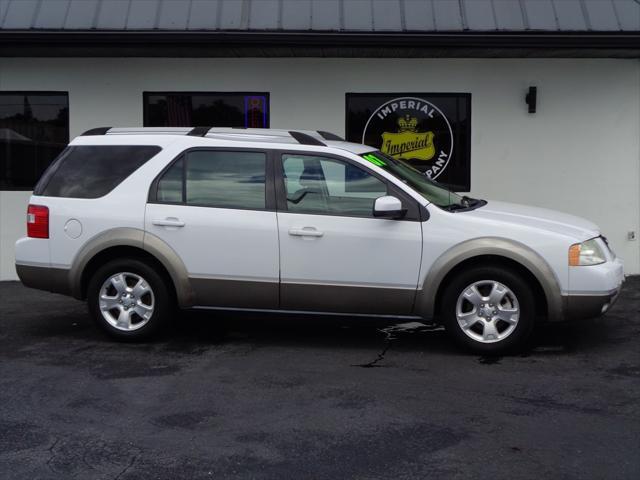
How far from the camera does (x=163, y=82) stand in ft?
36.9

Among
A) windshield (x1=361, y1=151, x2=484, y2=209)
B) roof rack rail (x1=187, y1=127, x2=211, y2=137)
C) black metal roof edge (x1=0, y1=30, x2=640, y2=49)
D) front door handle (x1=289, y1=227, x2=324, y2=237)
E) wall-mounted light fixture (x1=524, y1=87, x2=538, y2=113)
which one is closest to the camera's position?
front door handle (x1=289, y1=227, x2=324, y2=237)

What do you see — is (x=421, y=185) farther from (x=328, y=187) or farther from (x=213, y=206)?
(x=213, y=206)

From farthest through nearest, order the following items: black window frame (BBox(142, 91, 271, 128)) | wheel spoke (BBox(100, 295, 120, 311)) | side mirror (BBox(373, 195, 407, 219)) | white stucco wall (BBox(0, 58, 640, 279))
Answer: black window frame (BBox(142, 91, 271, 128))
white stucco wall (BBox(0, 58, 640, 279))
wheel spoke (BBox(100, 295, 120, 311))
side mirror (BBox(373, 195, 407, 219))

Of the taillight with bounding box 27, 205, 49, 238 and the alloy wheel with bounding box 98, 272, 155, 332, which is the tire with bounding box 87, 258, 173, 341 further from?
the taillight with bounding box 27, 205, 49, 238

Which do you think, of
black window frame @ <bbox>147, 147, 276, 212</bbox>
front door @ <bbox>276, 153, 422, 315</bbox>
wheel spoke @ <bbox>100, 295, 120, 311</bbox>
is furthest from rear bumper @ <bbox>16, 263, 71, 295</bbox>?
front door @ <bbox>276, 153, 422, 315</bbox>

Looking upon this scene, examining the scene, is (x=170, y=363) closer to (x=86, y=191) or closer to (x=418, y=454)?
(x=86, y=191)

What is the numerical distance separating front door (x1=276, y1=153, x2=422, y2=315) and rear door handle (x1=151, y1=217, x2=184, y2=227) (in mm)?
876

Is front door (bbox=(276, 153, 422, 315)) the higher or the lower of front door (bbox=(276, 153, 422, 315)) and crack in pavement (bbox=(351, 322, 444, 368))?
the higher

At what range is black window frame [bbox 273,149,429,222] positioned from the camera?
23.1 feet

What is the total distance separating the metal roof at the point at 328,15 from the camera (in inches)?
399

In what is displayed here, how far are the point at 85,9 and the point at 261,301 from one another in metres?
5.24

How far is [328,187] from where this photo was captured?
23.6ft

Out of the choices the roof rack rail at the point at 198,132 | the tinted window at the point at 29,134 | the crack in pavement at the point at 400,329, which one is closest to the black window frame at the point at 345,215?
the roof rack rail at the point at 198,132

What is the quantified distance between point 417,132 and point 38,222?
17.6 feet
